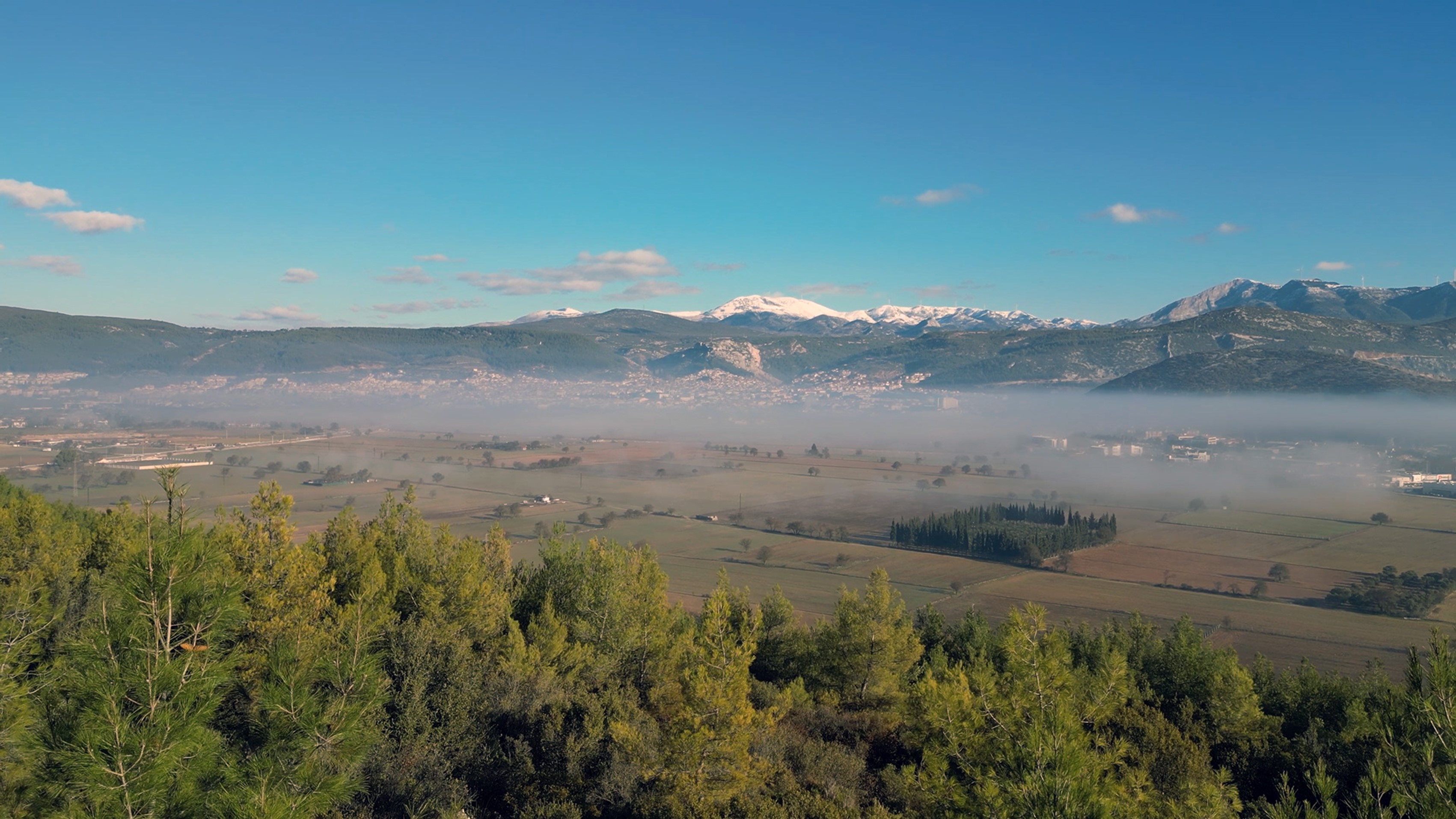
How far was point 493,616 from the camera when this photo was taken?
1104 inches

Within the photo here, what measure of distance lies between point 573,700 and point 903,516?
7349cm

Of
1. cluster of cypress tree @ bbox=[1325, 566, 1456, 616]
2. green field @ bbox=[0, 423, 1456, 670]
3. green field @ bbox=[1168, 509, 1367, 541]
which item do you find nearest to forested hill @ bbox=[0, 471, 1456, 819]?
green field @ bbox=[0, 423, 1456, 670]

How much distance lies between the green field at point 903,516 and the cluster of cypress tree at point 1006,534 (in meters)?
2.18

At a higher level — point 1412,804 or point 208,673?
point 208,673

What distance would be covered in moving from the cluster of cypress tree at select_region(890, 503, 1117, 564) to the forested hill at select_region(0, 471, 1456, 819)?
31892 mm

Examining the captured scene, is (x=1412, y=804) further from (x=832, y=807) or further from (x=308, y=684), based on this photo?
(x=308, y=684)

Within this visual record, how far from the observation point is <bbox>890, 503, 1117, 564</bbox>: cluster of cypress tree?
248 ft

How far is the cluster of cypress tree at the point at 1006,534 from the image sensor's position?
75562 mm

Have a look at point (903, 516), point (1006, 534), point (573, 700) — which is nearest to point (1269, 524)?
point (1006, 534)

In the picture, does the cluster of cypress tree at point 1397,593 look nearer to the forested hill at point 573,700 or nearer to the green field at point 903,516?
the green field at point 903,516

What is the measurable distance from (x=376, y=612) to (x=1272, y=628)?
54438 millimetres

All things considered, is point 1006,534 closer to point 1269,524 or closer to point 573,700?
point 1269,524

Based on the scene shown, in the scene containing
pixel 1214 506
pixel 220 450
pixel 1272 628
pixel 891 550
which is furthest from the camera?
pixel 220 450

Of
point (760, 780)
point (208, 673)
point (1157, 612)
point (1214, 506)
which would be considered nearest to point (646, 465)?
point (1214, 506)
